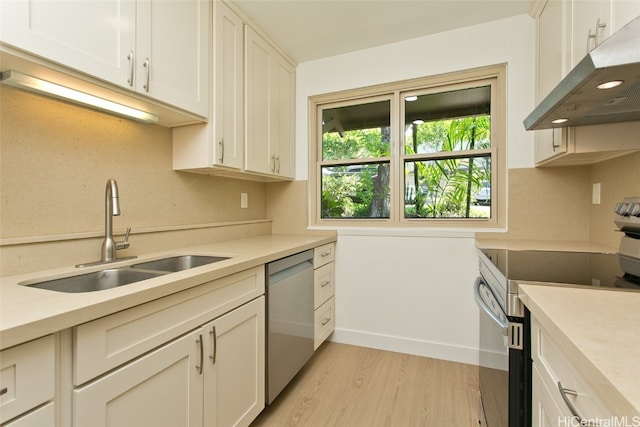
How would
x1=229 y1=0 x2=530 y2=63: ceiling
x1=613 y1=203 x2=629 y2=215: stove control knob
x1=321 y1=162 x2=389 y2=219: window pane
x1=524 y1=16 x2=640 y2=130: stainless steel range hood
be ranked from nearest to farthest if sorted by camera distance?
x1=524 y1=16 x2=640 y2=130: stainless steel range hood < x1=613 y1=203 x2=629 y2=215: stove control knob < x1=229 y1=0 x2=530 y2=63: ceiling < x1=321 y1=162 x2=389 y2=219: window pane

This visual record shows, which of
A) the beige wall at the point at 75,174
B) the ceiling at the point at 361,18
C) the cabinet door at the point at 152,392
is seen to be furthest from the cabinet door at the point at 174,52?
the cabinet door at the point at 152,392

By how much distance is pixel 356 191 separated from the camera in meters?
2.62

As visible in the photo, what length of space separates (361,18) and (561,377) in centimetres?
225

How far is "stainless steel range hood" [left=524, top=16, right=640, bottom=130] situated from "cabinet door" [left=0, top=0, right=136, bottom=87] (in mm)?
1635

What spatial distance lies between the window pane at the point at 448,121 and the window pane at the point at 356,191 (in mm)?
351

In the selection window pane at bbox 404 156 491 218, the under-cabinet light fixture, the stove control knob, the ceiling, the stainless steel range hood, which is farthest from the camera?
window pane at bbox 404 156 491 218

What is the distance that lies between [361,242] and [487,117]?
54.2 inches

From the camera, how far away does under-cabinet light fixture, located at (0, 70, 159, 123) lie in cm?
103

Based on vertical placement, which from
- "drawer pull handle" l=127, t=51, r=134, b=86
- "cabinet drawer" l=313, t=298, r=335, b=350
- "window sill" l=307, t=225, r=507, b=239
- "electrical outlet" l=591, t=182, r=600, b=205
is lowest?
"cabinet drawer" l=313, t=298, r=335, b=350

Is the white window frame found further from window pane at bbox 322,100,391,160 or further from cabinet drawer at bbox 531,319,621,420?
cabinet drawer at bbox 531,319,621,420

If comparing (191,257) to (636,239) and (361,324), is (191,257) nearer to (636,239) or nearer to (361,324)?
(361,324)

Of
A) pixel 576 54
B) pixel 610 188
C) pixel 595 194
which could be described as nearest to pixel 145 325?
pixel 576 54

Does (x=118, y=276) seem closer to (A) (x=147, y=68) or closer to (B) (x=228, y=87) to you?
(A) (x=147, y=68)

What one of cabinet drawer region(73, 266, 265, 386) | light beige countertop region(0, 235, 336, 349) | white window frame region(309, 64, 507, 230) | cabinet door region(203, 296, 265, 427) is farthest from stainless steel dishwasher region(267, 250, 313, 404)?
white window frame region(309, 64, 507, 230)
